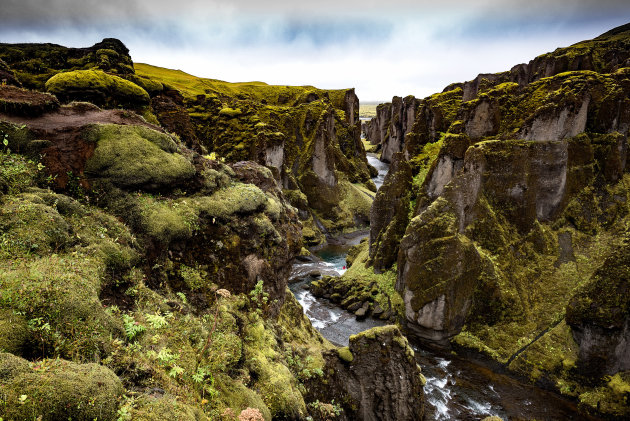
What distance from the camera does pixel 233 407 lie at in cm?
718

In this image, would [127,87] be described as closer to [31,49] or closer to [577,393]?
[31,49]

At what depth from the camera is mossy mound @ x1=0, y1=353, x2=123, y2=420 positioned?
389 centimetres

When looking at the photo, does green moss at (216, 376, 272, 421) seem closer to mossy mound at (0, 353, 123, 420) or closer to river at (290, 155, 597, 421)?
mossy mound at (0, 353, 123, 420)

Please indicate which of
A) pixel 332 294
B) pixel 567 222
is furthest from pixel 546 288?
pixel 332 294

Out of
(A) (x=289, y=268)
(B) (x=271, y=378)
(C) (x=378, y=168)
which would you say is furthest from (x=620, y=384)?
(C) (x=378, y=168)

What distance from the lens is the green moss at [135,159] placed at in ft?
31.6

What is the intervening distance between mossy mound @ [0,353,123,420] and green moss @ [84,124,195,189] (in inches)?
253

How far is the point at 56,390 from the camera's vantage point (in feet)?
13.8

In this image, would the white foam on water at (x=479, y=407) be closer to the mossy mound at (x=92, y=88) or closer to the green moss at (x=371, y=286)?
the green moss at (x=371, y=286)

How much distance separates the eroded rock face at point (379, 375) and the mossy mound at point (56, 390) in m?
10.2

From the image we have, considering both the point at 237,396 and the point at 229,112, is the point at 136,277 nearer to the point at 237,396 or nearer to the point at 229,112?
the point at 237,396

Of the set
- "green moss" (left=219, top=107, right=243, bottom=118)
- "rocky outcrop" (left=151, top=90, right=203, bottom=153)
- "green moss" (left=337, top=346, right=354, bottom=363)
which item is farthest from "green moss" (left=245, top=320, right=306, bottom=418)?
"green moss" (left=219, top=107, right=243, bottom=118)

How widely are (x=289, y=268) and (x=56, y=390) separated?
1059 cm

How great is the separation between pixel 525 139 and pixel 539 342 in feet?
56.1
